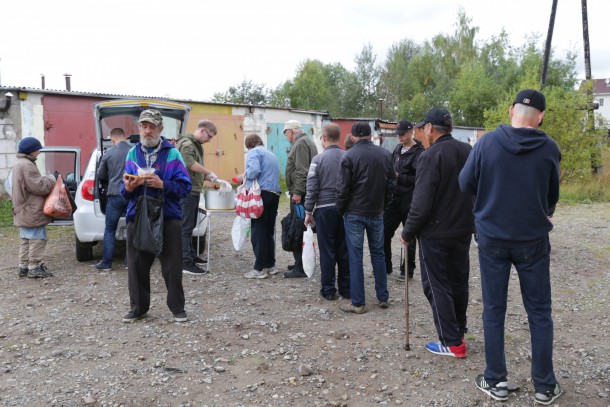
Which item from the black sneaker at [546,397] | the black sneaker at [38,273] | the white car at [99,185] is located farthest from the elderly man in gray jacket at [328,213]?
the black sneaker at [38,273]

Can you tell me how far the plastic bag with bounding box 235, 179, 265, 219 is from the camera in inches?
252

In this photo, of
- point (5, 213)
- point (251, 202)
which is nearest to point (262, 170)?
point (251, 202)

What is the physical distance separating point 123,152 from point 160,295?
1.97 m

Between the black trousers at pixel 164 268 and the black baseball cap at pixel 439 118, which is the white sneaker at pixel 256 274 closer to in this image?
the black trousers at pixel 164 268

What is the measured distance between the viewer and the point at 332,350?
4332 millimetres

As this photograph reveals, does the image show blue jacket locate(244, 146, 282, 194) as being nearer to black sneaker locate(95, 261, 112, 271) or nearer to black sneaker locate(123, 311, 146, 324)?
black sneaker locate(123, 311, 146, 324)

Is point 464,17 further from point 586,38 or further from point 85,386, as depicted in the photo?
point 85,386

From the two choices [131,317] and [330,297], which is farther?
[330,297]

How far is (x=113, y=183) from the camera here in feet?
21.8

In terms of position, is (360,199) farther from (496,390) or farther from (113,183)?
(113,183)

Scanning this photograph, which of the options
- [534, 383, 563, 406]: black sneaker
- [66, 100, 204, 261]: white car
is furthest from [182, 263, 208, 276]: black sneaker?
[534, 383, 563, 406]: black sneaker

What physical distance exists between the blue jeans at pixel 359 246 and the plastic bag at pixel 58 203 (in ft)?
11.7

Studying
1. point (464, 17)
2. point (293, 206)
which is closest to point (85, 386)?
point (293, 206)

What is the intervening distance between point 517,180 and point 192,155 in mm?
4318
